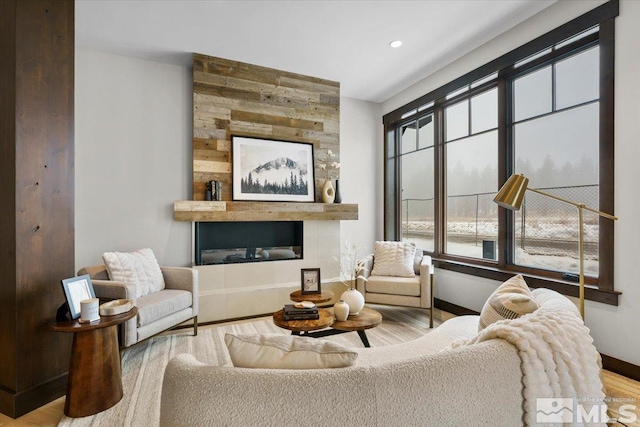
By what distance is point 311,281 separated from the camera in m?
2.90

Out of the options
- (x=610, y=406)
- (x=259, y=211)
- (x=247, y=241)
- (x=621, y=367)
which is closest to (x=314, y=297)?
(x=259, y=211)

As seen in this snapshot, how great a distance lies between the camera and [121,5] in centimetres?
275

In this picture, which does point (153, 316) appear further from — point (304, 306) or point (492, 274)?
point (492, 274)

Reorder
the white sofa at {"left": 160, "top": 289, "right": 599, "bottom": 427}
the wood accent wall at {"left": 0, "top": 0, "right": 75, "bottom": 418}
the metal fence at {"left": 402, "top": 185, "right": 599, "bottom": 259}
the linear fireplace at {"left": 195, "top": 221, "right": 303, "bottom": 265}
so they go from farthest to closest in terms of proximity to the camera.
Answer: the linear fireplace at {"left": 195, "top": 221, "right": 303, "bottom": 265} < the metal fence at {"left": 402, "top": 185, "right": 599, "bottom": 259} < the wood accent wall at {"left": 0, "top": 0, "right": 75, "bottom": 418} < the white sofa at {"left": 160, "top": 289, "right": 599, "bottom": 427}

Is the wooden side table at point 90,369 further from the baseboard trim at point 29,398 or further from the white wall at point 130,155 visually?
the white wall at point 130,155

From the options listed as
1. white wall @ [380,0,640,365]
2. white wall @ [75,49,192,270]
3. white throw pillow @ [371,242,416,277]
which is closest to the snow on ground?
white wall @ [380,0,640,365]

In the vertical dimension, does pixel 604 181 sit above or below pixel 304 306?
above

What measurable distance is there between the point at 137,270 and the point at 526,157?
3845 mm

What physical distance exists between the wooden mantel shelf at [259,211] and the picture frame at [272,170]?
0.14 metres

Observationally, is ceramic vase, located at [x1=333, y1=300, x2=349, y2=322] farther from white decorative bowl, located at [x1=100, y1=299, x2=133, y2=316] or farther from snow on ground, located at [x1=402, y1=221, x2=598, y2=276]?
snow on ground, located at [x1=402, y1=221, x2=598, y2=276]

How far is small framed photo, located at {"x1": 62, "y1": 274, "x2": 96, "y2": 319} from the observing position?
197cm

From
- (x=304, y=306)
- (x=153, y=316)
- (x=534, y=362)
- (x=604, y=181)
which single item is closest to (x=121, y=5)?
(x=153, y=316)

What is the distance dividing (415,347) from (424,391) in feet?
3.23

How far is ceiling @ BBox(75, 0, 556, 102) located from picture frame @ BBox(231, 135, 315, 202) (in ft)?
3.23
